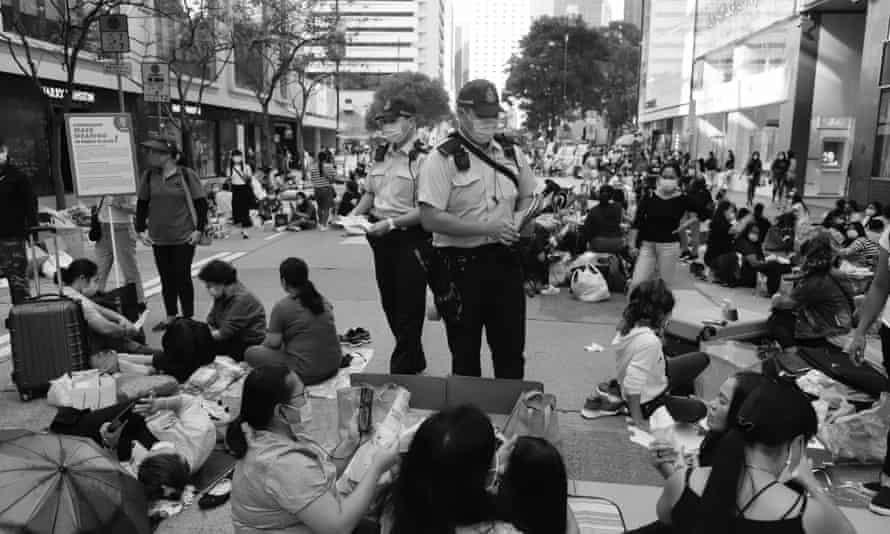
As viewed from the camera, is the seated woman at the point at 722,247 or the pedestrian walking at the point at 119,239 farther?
the seated woman at the point at 722,247

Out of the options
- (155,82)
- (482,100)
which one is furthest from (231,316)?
(155,82)

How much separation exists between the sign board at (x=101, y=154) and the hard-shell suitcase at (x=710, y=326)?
562 centimetres

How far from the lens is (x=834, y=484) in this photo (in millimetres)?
4191

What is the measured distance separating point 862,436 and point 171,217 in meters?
5.79

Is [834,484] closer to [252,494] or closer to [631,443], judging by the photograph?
[631,443]

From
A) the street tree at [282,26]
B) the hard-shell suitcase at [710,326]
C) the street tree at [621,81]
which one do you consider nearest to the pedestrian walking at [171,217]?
the hard-shell suitcase at [710,326]

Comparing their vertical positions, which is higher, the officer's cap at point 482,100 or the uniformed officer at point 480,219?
the officer's cap at point 482,100

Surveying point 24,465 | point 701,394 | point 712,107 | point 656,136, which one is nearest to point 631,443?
point 701,394

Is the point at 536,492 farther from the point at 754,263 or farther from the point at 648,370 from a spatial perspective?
the point at 754,263

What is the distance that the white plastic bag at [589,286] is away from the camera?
929 cm

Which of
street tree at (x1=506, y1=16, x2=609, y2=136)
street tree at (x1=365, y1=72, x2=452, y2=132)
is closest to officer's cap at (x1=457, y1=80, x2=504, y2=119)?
street tree at (x1=506, y1=16, x2=609, y2=136)

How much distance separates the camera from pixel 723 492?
2.20 metres

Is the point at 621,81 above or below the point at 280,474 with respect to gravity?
above

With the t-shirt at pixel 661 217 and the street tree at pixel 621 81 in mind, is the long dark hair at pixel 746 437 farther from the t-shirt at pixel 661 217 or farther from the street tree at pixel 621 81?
the street tree at pixel 621 81
